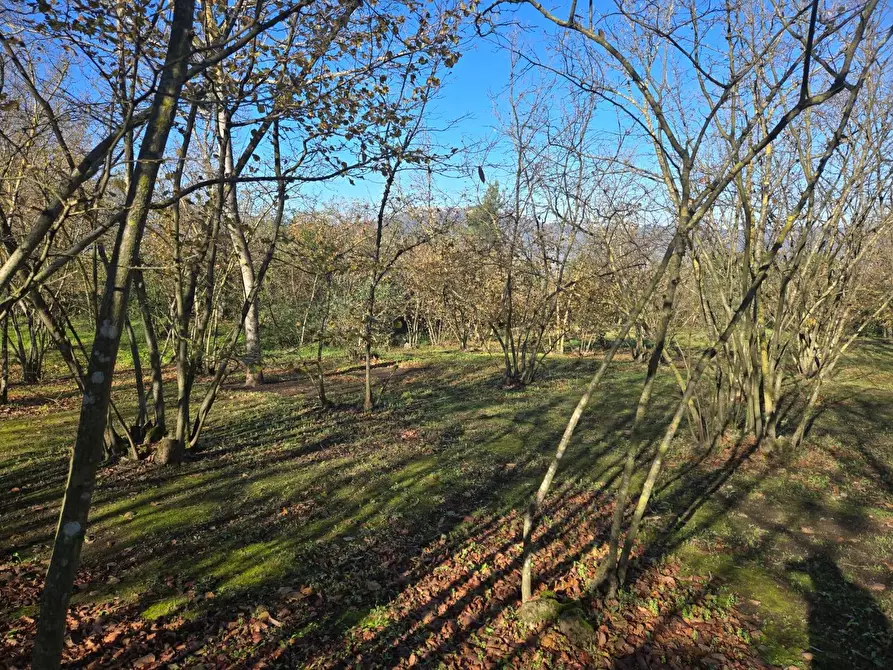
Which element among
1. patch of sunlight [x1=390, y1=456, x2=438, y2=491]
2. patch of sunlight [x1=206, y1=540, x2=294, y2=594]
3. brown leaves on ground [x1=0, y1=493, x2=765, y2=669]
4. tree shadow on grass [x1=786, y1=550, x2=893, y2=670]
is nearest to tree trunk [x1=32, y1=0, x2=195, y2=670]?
brown leaves on ground [x1=0, y1=493, x2=765, y2=669]

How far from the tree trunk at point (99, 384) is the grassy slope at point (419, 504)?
47.4 inches

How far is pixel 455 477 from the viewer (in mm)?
6109

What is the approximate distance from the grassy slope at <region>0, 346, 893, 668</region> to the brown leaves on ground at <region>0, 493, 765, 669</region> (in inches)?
4.9

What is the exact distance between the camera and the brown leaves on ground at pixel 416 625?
3.11 meters

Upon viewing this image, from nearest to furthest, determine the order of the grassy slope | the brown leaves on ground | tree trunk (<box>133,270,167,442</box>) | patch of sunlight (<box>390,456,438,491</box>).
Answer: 1. the brown leaves on ground
2. the grassy slope
3. patch of sunlight (<box>390,456,438,491</box>)
4. tree trunk (<box>133,270,167,442</box>)

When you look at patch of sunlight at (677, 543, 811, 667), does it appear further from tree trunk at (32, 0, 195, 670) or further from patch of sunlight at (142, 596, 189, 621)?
tree trunk at (32, 0, 195, 670)

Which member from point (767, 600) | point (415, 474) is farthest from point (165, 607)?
point (767, 600)

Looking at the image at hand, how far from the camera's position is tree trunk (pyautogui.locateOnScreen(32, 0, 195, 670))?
2.48 m

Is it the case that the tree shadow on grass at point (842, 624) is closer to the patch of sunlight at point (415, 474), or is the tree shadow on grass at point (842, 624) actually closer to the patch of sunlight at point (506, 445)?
the patch of sunlight at point (506, 445)

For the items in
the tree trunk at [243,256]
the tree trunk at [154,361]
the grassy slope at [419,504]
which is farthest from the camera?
the tree trunk at [154,361]

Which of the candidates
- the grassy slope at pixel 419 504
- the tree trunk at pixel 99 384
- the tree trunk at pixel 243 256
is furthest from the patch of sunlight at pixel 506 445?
the tree trunk at pixel 99 384

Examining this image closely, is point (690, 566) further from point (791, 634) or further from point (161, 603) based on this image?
point (161, 603)

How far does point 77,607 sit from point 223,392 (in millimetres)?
8150

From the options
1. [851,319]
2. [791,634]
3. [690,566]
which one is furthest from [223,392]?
[851,319]
